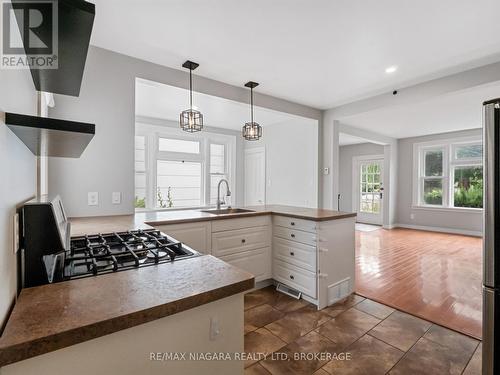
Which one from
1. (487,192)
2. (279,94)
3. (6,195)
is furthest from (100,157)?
(487,192)

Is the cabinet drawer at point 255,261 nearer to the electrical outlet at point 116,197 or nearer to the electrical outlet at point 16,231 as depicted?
the electrical outlet at point 116,197

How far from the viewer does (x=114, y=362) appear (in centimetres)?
64

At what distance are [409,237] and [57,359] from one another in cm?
658

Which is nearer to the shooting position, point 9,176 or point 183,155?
point 9,176

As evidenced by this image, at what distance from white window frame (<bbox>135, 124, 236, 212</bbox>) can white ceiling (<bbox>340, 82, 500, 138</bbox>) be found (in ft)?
8.87

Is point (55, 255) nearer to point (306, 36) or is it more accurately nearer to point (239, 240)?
point (239, 240)

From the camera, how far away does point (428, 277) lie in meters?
3.24

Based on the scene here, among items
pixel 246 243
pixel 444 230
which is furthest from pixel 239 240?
pixel 444 230

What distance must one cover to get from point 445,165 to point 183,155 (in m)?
6.43

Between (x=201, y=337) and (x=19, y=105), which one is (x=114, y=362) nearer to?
(x=201, y=337)

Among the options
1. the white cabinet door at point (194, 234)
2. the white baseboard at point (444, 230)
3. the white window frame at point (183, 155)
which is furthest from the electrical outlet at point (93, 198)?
the white baseboard at point (444, 230)

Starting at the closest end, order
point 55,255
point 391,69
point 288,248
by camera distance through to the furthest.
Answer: point 55,255 < point 288,248 < point 391,69

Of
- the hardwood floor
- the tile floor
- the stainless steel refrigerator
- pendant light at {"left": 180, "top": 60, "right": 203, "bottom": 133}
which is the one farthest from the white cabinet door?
the stainless steel refrigerator

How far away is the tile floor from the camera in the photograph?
166 centimetres
